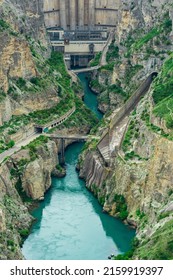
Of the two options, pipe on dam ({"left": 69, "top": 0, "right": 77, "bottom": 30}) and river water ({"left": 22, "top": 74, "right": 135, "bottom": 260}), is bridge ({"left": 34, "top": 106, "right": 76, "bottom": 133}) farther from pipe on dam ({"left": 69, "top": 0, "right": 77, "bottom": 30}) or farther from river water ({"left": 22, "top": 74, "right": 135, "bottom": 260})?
pipe on dam ({"left": 69, "top": 0, "right": 77, "bottom": 30})

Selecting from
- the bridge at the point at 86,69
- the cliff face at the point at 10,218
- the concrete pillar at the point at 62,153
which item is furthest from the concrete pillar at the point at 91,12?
the cliff face at the point at 10,218

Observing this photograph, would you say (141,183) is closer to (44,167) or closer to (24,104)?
(44,167)

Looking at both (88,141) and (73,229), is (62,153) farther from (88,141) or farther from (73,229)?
(73,229)

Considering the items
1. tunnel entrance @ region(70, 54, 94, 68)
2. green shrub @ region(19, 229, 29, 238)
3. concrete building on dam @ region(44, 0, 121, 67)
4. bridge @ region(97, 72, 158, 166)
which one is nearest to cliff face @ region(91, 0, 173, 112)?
bridge @ region(97, 72, 158, 166)

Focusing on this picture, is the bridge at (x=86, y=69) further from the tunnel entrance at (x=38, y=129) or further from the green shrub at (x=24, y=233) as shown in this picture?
the green shrub at (x=24, y=233)

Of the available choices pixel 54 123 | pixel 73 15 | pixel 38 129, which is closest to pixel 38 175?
pixel 38 129

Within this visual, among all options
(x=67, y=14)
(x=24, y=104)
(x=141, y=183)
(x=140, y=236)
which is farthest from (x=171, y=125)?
(x=67, y=14)
